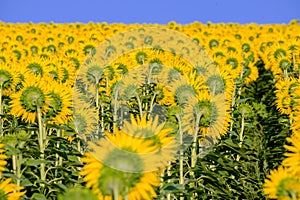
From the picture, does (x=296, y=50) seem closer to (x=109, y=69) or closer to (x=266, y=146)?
(x=266, y=146)

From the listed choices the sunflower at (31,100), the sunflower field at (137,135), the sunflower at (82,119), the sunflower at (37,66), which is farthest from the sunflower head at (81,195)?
the sunflower at (37,66)

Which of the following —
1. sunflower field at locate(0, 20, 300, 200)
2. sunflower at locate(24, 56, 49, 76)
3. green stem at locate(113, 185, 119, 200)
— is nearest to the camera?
green stem at locate(113, 185, 119, 200)

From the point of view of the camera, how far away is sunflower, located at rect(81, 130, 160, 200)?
6.79 ft

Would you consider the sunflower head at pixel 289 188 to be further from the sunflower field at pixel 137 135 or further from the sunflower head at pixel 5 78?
the sunflower head at pixel 5 78

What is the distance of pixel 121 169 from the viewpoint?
207 centimetres

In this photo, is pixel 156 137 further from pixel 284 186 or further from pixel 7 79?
pixel 7 79

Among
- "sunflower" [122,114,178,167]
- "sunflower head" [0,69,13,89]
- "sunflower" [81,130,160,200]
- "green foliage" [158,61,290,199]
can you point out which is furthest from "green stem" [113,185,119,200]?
"sunflower head" [0,69,13,89]

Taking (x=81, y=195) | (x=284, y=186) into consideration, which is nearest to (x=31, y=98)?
(x=81, y=195)

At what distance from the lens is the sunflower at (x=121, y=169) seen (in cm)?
207

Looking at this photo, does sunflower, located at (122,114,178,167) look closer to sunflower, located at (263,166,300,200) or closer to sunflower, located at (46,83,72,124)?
sunflower, located at (263,166,300,200)

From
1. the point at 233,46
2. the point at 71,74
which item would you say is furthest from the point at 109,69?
the point at 233,46

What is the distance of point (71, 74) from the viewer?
770cm

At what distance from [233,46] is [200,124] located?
9111mm

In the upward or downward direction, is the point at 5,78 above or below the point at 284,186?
above
